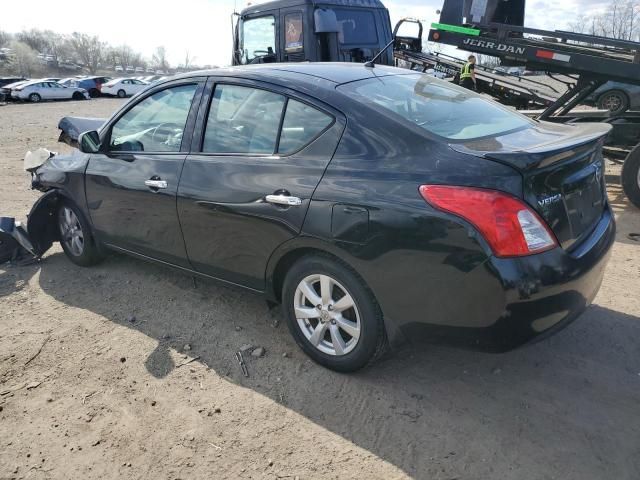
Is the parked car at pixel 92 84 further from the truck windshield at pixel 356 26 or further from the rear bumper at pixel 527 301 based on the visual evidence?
the rear bumper at pixel 527 301

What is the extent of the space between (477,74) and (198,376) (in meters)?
9.49

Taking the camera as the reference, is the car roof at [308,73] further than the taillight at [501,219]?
Yes

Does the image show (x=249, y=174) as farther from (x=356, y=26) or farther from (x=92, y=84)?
(x=92, y=84)

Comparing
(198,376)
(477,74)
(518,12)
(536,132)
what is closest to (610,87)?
(477,74)

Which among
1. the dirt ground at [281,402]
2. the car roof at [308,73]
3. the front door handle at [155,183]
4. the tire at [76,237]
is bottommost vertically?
the dirt ground at [281,402]

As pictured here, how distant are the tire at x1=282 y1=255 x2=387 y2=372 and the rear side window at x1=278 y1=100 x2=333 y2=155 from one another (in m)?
0.65

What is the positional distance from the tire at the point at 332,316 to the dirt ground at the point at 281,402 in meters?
0.15

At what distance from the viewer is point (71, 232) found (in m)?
4.53

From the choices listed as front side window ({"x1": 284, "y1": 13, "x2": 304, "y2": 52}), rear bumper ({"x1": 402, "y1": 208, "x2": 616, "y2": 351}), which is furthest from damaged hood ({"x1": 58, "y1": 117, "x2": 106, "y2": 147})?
rear bumper ({"x1": 402, "y1": 208, "x2": 616, "y2": 351})

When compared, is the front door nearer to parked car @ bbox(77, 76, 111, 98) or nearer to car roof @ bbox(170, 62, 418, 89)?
car roof @ bbox(170, 62, 418, 89)

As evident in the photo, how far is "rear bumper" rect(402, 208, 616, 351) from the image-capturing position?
225cm

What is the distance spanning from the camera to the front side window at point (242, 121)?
304 cm

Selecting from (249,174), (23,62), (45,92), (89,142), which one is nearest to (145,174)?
(89,142)

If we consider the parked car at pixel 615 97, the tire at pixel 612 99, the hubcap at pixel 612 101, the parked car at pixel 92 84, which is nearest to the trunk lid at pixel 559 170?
the parked car at pixel 615 97
